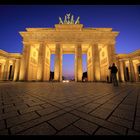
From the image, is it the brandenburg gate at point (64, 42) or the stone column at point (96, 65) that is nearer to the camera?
the stone column at point (96, 65)

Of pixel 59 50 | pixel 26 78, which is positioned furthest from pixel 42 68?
pixel 59 50

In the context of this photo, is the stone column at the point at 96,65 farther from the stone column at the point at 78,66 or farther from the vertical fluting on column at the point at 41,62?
the vertical fluting on column at the point at 41,62

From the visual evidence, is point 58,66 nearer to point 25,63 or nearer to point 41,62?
point 41,62

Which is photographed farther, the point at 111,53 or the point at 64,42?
the point at 64,42

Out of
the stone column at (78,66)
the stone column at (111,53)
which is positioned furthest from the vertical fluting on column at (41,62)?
the stone column at (111,53)

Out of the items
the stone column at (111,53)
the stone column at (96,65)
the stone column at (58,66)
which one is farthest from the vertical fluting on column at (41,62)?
the stone column at (111,53)

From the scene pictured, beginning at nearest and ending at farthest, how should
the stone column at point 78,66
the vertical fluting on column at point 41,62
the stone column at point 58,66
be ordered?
the stone column at point 78,66
the stone column at point 58,66
the vertical fluting on column at point 41,62

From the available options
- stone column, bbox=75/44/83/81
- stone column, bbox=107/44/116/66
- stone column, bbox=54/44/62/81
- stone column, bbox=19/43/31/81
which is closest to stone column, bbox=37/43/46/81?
stone column, bbox=19/43/31/81

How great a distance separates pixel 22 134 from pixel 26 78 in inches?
835

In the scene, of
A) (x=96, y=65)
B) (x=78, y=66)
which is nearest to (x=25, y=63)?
(x=78, y=66)

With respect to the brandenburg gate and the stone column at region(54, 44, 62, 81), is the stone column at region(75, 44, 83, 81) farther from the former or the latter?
the stone column at region(54, 44, 62, 81)

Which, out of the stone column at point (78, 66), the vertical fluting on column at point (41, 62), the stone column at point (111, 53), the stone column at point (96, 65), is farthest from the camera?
the stone column at point (111, 53)
